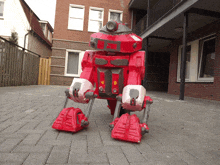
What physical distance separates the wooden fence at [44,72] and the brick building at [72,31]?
0.96 ft

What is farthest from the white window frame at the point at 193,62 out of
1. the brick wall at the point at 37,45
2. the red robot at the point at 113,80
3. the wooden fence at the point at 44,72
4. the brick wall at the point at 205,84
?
the brick wall at the point at 37,45

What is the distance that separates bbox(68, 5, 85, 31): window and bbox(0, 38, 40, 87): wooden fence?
3905 mm

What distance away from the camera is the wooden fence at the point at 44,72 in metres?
12.9

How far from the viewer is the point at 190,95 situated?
8.34 metres

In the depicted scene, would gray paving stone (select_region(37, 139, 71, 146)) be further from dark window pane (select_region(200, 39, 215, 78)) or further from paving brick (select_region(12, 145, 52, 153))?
dark window pane (select_region(200, 39, 215, 78))

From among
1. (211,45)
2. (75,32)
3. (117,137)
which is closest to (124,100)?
(117,137)

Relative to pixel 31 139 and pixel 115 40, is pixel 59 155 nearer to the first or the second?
pixel 31 139

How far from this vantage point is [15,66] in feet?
29.0

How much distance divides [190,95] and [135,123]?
7445 millimetres

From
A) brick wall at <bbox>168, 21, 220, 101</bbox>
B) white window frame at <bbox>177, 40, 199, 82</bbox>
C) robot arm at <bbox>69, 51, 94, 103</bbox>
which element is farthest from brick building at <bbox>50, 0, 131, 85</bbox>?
robot arm at <bbox>69, 51, 94, 103</bbox>

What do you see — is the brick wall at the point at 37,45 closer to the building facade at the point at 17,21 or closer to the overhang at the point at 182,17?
the building facade at the point at 17,21

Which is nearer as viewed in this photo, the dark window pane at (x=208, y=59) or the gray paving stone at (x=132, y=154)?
the gray paving stone at (x=132, y=154)

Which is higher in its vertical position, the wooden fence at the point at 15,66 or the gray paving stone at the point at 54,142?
the wooden fence at the point at 15,66

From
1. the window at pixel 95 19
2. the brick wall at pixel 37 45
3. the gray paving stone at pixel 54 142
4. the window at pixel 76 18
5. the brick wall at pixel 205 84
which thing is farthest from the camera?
the brick wall at pixel 37 45
